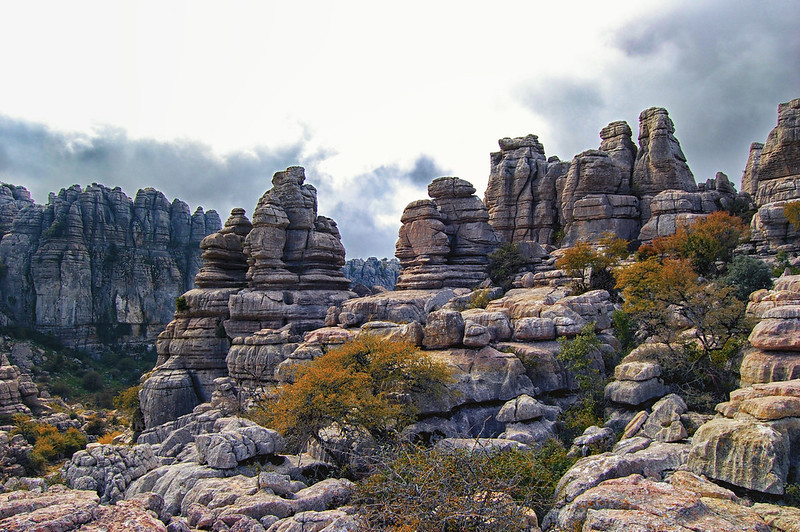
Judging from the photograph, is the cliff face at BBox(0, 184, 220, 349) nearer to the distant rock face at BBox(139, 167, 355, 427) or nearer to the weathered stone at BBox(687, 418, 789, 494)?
the distant rock face at BBox(139, 167, 355, 427)

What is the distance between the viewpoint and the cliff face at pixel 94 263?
6975 centimetres

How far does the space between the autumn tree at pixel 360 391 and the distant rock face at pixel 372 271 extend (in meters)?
76.3

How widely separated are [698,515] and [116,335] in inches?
3130

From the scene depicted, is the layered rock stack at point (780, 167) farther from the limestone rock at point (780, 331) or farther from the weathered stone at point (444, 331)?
the weathered stone at point (444, 331)

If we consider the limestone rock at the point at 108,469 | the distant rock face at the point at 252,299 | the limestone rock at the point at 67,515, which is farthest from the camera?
the distant rock face at the point at 252,299

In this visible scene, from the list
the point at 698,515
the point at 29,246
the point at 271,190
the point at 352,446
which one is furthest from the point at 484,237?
the point at 29,246

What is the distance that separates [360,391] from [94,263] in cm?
7541

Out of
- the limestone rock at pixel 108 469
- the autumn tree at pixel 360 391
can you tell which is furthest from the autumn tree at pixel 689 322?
the limestone rock at pixel 108 469

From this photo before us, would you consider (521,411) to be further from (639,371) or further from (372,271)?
(372,271)

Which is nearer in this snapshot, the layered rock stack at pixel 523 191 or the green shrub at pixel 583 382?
the green shrub at pixel 583 382

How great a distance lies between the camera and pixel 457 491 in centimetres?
891

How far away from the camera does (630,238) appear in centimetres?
3459

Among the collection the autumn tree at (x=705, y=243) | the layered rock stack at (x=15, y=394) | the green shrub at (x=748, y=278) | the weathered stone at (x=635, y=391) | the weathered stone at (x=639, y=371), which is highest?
the autumn tree at (x=705, y=243)

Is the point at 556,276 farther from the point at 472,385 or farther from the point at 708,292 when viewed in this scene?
the point at 472,385
